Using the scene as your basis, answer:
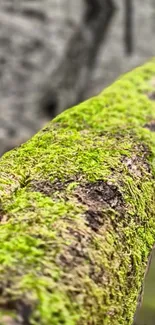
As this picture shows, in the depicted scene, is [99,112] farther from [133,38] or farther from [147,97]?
[133,38]

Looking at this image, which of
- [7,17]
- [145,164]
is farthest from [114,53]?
[145,164]

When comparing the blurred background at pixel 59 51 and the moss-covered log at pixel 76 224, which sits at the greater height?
the blurred background at pixel 59 51

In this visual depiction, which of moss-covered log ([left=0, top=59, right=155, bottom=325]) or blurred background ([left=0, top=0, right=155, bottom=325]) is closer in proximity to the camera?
moss-covered log ([left=0, top=59, right=155, bottom=325])

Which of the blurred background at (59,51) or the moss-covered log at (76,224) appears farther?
the blurred background at (59,51)

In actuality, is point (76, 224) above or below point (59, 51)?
below

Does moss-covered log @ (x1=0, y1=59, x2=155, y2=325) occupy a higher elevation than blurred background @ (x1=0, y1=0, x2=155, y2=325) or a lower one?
lower
